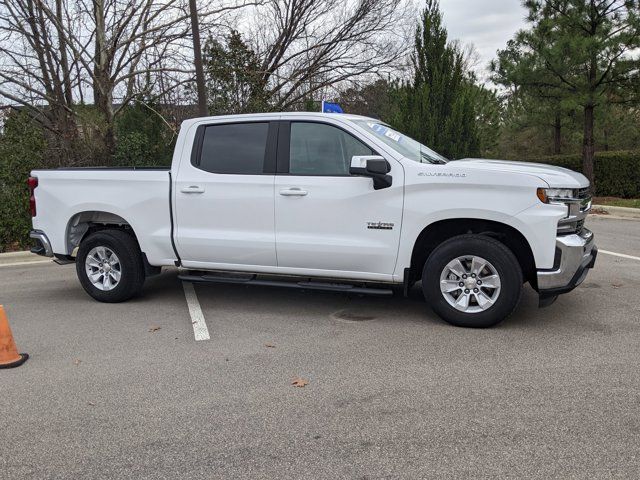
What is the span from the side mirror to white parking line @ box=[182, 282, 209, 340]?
1.99m

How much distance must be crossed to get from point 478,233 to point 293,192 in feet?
5.70

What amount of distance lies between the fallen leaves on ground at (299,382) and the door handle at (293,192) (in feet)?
6.24

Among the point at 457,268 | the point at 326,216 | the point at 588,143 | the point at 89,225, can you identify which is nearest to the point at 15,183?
the point at 89,225

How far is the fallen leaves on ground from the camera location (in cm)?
397

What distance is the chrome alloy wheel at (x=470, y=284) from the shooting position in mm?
4961

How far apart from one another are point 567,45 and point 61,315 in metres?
14.8

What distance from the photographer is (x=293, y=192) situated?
5.39 m

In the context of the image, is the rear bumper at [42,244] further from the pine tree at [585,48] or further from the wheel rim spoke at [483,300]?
the pine tree at [585,48]

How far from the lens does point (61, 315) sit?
19.5ft

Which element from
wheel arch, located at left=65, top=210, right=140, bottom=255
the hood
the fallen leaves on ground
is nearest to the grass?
the hood

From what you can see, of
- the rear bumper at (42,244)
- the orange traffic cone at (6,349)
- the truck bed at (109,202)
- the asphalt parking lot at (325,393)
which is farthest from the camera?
the rear bumper at (42,244)

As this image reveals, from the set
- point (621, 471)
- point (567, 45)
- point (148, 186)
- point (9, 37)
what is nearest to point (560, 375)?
point (621, 471)

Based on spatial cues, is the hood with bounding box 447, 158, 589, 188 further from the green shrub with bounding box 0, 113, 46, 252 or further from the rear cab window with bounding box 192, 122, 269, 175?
the green shrub with bounding box 0, 113, 46, 252

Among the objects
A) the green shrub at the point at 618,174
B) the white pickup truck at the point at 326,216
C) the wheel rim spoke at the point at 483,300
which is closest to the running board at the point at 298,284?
the white pickup truck at the point at 326,216
